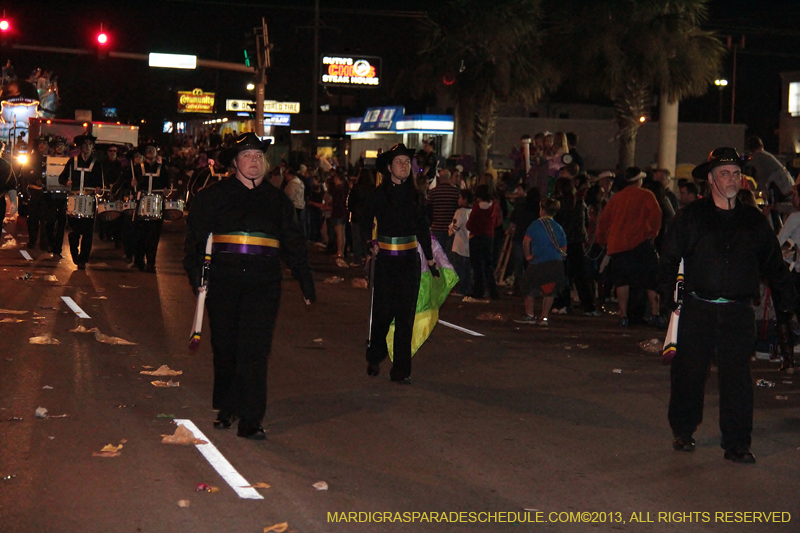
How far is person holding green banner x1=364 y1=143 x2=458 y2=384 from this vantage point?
32.9 feet

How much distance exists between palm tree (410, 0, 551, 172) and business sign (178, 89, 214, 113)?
212 feet

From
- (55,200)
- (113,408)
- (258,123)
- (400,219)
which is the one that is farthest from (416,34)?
(113,408)

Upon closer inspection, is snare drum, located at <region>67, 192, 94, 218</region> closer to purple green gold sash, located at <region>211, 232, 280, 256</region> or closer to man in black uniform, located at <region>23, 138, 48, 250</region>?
man in black uniform, located at <region>23, 138, 48, 250</region>

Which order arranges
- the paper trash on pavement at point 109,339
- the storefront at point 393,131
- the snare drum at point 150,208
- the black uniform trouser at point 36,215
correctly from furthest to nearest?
the storefront at point 393,131, the black uniform trouser at point 36,215, the snare drum at point 150,208, the paper trash on pavement at point 109,339

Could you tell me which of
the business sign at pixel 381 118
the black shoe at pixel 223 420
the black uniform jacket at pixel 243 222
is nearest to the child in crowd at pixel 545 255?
the black uniform jacket at pixel 243 222

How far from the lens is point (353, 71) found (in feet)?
172

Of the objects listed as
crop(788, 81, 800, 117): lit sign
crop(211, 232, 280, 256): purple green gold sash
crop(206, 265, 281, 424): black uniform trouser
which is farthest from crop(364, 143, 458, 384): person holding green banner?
crop(788, 81, 800, 117): lit sign

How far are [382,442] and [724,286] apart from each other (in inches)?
100

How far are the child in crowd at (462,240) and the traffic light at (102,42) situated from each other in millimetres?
17627

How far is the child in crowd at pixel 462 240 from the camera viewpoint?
56.9ft

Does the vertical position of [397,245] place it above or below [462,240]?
above

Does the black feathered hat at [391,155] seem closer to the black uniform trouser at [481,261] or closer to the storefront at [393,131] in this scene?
the black uniform trouser at [481,261]

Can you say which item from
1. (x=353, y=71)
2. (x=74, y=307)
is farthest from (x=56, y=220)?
(x=353, y=71)

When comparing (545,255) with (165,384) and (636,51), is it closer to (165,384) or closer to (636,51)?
(165,384)
